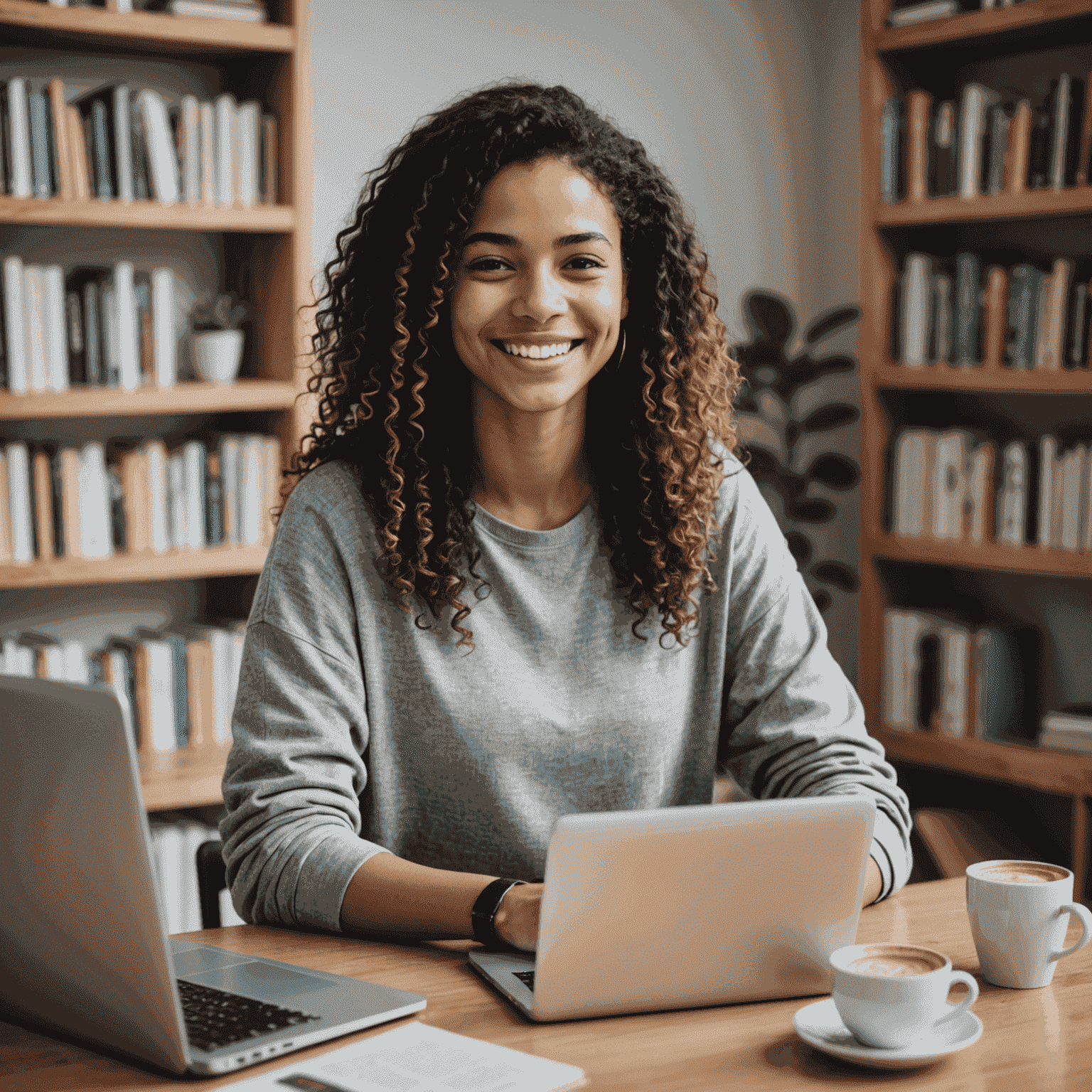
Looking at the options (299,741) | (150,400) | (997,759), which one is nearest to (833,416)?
(997,759)

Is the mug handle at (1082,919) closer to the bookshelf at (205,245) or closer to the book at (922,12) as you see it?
the bookshelf at (205,245)

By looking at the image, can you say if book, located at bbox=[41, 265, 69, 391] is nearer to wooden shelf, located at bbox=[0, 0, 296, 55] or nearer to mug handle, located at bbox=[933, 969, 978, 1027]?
wooden shelf, located at bbox=[0, 0, 296, 55]

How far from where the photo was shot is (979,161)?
121 inches

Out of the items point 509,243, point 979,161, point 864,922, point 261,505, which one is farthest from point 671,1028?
point 979,161

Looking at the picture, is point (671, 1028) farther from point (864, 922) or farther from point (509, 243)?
point (509, 243)

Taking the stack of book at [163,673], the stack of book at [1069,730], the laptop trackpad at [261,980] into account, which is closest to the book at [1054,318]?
the stack of book at [1069,730]

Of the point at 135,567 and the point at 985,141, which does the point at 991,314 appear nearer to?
the point at 985,141

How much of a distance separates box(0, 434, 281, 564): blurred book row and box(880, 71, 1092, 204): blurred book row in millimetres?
1649

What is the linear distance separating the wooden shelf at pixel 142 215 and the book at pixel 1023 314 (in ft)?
5.31

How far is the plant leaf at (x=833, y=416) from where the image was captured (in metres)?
3.33

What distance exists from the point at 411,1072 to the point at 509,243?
3.04 feet

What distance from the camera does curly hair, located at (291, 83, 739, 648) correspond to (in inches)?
59.0

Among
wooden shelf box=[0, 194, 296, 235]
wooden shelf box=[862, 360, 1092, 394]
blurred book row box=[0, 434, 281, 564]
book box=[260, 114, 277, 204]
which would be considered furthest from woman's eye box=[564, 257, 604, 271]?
wooden shelf box=[862, 360, 1092, 394]

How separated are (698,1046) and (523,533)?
698 millimetres
